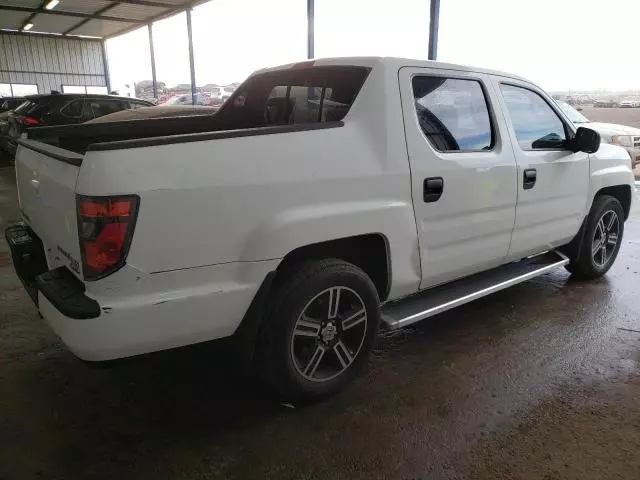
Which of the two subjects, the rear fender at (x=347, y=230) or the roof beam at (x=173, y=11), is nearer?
the rear fender at (x=347, y=230)

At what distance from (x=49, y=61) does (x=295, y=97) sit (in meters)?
31.2

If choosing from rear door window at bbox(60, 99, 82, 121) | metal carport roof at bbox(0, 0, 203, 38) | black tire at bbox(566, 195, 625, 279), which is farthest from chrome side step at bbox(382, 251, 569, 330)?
metal carport roof at bbox(0, 0, 203, 38)

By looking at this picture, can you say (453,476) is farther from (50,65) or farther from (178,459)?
(50,65)

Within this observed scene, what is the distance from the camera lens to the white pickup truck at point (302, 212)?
1.98 meters

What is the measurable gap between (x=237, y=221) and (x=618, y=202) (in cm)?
391

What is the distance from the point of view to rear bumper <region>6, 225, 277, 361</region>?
197cm

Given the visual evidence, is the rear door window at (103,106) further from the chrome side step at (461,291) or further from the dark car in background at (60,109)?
the chrome side step at (461,291)

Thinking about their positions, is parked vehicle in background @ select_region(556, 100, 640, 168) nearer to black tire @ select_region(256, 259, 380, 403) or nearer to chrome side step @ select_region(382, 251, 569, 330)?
chrome side step @ select_region(382, 251, 569, 330)

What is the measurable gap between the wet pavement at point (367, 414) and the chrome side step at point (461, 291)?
369 mm

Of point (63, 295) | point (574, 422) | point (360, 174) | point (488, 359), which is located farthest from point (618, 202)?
point (63, 295)

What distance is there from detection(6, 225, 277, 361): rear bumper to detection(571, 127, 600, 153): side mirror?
277cm

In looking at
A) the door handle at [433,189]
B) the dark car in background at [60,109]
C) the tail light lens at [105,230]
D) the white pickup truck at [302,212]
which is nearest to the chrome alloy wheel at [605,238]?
the white pickup truck at [302,212]

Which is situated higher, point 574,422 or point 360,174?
point 360,174

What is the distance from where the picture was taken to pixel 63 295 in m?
2.10
